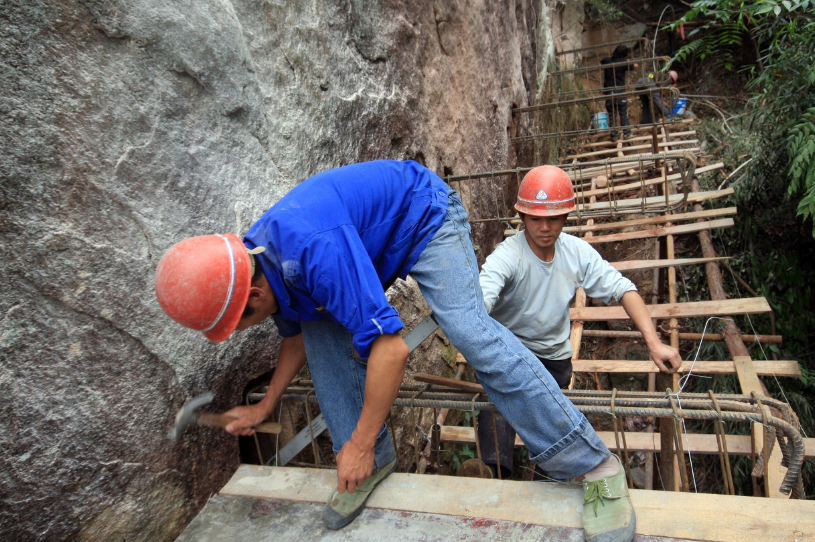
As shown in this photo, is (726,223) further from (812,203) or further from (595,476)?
(595,476)

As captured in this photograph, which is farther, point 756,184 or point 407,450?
point 756,184

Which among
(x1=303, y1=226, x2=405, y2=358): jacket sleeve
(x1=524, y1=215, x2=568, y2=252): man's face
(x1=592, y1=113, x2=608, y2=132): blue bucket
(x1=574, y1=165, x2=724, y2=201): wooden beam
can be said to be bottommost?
(x1=303, y1=226, x2=405, y2=358): jacket sleeve

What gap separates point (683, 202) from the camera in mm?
4410

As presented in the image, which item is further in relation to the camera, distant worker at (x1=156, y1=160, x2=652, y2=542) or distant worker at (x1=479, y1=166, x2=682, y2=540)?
distant worker at (x1=479, y1=166, x2=682, y2=540)

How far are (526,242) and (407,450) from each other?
4.70 feet

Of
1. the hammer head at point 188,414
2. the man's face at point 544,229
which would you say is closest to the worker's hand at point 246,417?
the hammer head at point 188,414

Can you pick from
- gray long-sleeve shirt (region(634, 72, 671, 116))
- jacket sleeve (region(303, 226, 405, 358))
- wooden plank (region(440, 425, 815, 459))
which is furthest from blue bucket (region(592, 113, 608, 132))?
jacket sleeve (region(303, 226, 405, 358))

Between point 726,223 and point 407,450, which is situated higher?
point 726,223

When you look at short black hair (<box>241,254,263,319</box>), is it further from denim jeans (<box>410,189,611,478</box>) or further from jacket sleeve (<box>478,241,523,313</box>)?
jacket sleeve (<box>478,241,523,313</box>)

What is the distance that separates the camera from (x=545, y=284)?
7.75 feet

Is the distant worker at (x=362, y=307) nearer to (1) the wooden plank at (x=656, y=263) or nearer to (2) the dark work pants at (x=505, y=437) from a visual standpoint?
(2) the dark work pants at (x=505, y=437)

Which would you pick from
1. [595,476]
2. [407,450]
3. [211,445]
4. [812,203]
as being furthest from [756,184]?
[211,445]

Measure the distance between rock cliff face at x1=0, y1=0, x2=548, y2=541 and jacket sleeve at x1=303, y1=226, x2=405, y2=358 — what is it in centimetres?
68

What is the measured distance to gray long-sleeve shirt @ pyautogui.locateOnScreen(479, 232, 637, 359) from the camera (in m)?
2.33
